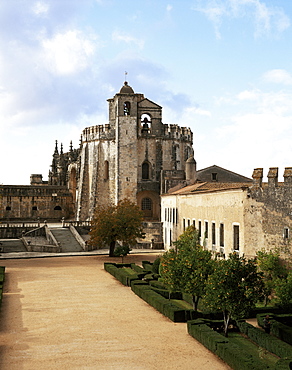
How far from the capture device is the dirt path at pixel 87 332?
13.0m

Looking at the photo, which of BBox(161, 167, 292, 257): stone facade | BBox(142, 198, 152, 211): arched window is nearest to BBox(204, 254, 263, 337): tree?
BBox(161, 167, 292, 257): stone facade

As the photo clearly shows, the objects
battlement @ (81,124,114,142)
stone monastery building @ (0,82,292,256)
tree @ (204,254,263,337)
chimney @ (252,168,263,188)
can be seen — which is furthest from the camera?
battlement @ (81,124,114,142)

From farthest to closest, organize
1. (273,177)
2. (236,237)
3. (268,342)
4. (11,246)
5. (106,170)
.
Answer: (106,170) < (11,246) < (236,237) < (273,177) < (268,342)

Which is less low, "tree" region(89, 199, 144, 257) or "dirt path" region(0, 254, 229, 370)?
"tree" region(89, 199, 144, 257)

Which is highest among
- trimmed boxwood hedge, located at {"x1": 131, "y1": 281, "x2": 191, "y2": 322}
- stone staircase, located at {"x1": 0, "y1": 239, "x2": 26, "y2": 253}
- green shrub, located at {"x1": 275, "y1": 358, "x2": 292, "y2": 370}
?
stone staircase, located at {"x1": 0, "y1": 239, "x2": 26, "y2": 253}

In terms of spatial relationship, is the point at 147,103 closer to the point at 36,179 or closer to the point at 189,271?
the point at 36,179

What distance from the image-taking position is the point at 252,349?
1438cm

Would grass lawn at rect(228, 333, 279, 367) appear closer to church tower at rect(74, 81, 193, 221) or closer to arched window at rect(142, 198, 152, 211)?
church tower at rect(74, 81, 193, 221)

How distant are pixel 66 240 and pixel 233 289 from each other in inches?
1260

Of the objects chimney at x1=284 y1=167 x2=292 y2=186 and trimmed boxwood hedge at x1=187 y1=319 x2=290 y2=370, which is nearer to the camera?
trimmed boxwood hedge at x1=187 y1=319 x2=290 y2=370

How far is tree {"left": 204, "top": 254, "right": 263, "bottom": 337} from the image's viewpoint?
48.5 feet

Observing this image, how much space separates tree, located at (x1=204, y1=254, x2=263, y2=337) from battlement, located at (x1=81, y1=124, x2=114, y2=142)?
4149 centimetres

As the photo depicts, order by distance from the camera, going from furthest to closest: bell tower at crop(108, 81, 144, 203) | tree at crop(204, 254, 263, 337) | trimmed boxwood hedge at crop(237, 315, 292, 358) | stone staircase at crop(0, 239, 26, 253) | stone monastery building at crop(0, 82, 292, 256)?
bell tower at crop(108, 81, 144, 203) < stone monastery building at crop(0, 82, 292, 256) < stone staircase at crop(0, 239, 26, 253) < tree at crop(204, 254, 263, 337) < trimmed boxwood hedge at crop(237, 315, 292, 358)

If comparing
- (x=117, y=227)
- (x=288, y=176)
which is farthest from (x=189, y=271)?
(x=117, y=227)
